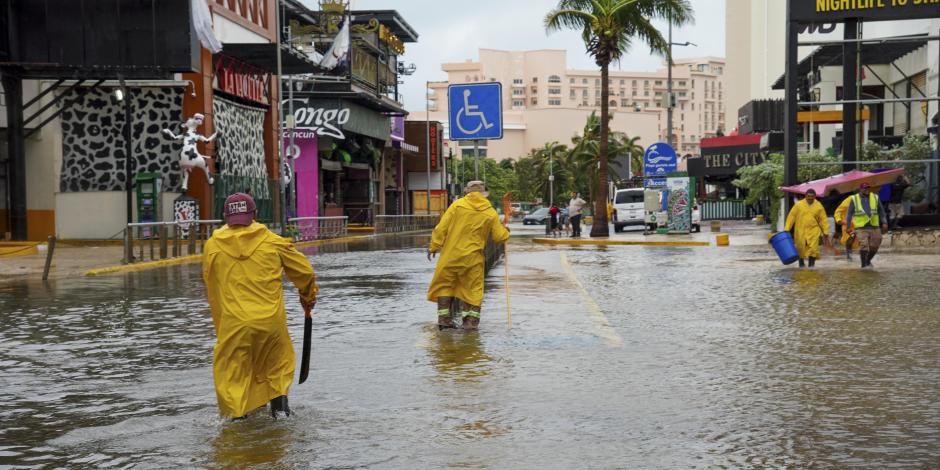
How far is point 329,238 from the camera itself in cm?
4441

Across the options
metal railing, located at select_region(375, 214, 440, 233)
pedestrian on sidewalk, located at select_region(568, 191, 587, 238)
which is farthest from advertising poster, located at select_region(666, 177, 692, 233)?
metal railing, located at select_region(375, 214, 440, 233)

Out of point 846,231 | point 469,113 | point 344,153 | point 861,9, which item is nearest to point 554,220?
point 861,9

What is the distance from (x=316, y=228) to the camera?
43.7 metres

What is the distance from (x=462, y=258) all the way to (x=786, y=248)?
11909mm

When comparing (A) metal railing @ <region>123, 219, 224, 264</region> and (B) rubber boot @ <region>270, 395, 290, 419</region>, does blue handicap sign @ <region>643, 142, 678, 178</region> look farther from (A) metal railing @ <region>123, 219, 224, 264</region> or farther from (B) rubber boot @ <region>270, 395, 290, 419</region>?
(B) rubber boot @ <region>270, 395, 290, 419</region>

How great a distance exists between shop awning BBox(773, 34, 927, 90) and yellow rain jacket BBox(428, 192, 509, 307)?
29.8 m

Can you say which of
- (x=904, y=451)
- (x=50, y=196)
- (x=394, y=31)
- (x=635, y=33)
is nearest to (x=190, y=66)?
(x=50, y=196)

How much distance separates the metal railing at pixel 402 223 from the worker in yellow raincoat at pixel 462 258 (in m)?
43.0

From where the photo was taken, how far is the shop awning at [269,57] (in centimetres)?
3853

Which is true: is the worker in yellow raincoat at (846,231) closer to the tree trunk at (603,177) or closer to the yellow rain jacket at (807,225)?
the yellow rain jacket at (807,225)

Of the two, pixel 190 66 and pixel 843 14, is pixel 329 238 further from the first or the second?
pixel 843 14

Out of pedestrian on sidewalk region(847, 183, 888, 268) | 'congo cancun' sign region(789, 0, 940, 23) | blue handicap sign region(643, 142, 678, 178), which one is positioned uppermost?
'congo cancun' sign region(789, 0, 940, 23)

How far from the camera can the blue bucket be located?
22344mm

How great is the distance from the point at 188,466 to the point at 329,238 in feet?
127
